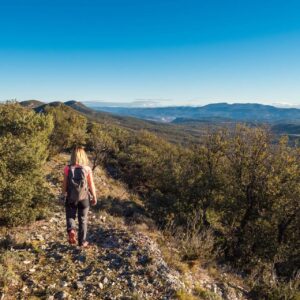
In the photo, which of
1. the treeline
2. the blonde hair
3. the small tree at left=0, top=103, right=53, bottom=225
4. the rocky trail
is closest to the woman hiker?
the blonde hair

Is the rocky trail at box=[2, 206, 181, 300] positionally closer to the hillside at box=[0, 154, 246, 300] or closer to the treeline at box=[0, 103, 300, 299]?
the hillside at box=[0, 154, 246, 300]

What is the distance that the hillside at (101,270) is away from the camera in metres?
7.47

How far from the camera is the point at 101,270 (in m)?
8.48

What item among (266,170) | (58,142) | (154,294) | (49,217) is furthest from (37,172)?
(58,142)

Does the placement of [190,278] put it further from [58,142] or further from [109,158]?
[109,158]

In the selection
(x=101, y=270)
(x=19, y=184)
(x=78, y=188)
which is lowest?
(x=101, y=270)

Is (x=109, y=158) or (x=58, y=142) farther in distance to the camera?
(x=109, y=158)

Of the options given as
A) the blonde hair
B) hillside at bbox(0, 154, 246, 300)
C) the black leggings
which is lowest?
hillside at bbox(0, 154, 246, 300)

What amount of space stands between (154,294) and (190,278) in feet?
5.83

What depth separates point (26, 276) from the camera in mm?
7805

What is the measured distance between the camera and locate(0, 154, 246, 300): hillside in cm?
747

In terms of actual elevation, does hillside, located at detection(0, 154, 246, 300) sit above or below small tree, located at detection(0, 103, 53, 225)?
below

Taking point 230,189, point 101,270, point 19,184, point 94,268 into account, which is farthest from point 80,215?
point 230,189

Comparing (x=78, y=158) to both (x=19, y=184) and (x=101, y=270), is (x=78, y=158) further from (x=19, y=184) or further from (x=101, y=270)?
(x=19, y=184)
